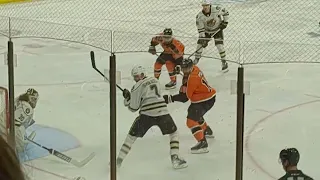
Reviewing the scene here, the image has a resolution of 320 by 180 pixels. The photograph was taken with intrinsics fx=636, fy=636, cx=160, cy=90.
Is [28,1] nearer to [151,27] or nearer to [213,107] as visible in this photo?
[151,27]

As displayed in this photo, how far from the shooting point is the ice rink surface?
6.69ft

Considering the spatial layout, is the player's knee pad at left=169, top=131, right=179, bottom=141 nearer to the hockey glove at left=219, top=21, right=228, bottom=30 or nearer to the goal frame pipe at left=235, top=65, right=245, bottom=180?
the goal frame pipe at left=235, top=65, right=245, bottom=180

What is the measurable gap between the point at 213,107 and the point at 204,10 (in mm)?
1823

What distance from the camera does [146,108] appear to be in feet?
6.83

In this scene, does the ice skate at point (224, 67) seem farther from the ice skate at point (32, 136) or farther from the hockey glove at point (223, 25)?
the hockey glove at point (223, 25)

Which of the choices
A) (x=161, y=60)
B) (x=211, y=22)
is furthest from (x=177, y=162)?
(x=211, y=22)

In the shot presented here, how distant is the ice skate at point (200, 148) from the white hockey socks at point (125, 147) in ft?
0.83

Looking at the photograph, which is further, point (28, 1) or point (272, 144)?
point (28, 1)

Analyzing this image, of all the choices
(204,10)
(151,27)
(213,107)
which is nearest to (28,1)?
(151,27)

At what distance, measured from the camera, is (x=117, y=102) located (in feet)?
6.31

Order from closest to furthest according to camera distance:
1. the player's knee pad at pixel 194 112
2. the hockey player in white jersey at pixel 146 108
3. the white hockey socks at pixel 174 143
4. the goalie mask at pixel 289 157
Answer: the goalie mask at pixel 289 157 < the hockey player in white jersey at pixel 146 108 < the white hockey socks at pixel 174 143 < the player's knee pad at pixel 194 112

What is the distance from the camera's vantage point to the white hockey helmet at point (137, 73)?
214 cm

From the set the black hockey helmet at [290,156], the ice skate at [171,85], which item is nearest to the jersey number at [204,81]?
the ice skate at [171,85]

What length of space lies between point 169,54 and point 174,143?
311 millimetres
